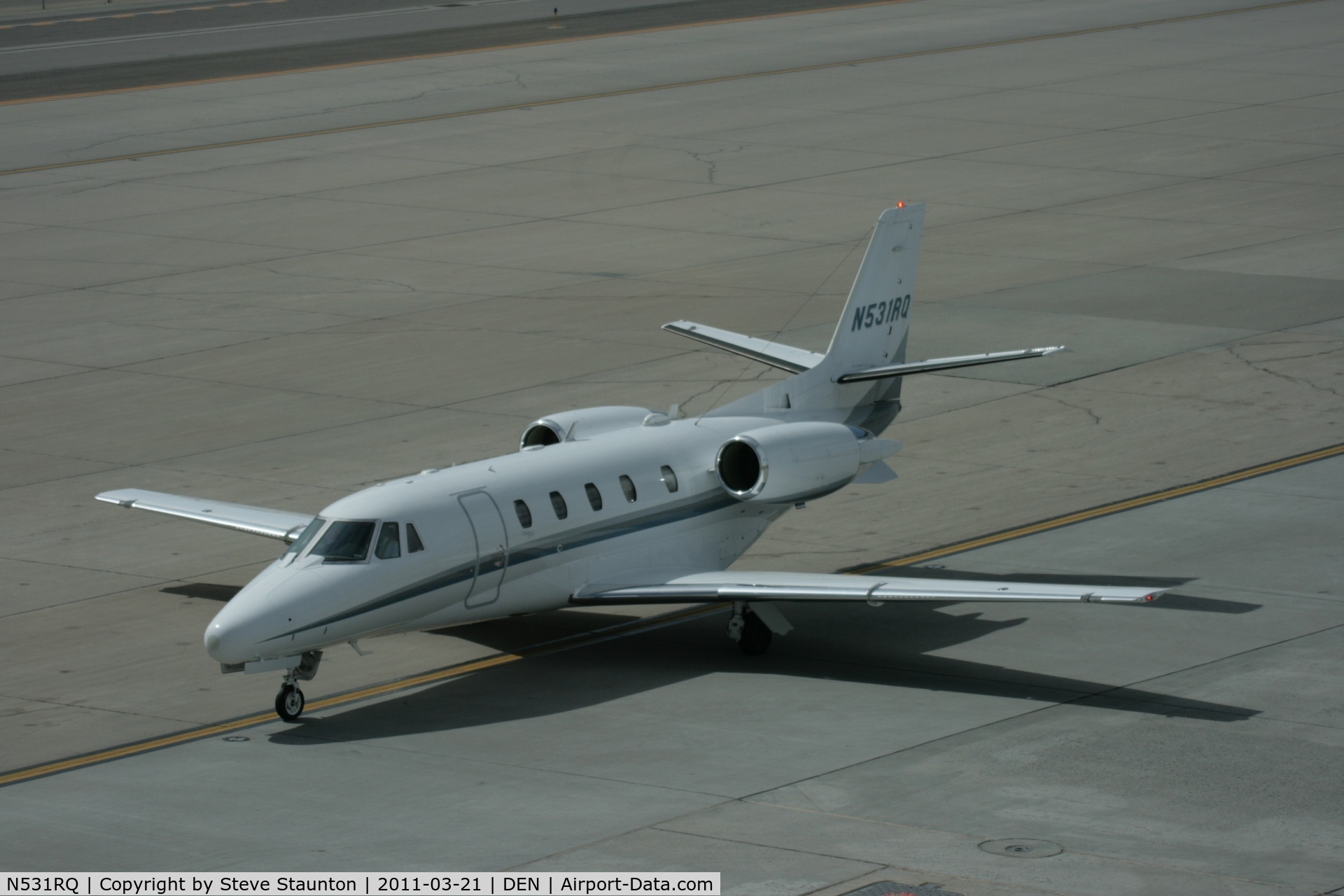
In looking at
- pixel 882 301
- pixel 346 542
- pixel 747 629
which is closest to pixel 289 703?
pixel 346 542

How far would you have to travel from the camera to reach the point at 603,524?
2202cm

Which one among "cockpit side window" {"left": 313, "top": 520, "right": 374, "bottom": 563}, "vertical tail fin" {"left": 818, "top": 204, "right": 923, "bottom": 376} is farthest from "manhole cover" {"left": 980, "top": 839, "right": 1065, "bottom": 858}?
"vertical tail fin" {"left": 818, "top": 204, "right": 923, "bottom": 376}

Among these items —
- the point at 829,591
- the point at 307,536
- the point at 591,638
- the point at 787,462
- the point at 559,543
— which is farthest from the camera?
the point at 591,638

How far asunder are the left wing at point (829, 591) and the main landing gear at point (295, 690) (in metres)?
3.18

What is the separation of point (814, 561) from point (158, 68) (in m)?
54.0

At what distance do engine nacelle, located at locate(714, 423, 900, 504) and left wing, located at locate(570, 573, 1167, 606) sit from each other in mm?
1421

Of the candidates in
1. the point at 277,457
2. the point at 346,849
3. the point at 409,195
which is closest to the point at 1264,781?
the point at 346,849

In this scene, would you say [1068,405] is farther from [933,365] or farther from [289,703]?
[289,703]

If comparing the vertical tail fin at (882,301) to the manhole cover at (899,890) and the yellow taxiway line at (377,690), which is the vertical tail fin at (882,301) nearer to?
the yellow taxiway line at (377,690)

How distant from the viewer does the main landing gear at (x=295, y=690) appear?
19.9 metres

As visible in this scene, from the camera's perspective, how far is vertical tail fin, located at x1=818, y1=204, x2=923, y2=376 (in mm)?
25734

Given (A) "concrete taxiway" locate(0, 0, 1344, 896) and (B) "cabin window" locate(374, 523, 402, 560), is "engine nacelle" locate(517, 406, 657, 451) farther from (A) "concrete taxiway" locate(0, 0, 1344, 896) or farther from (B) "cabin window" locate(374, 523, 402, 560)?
(B) "cabin window" locate(374, 523, 402, 560)

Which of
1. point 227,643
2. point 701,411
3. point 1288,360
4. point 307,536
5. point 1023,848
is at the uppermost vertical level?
point 1288,360
